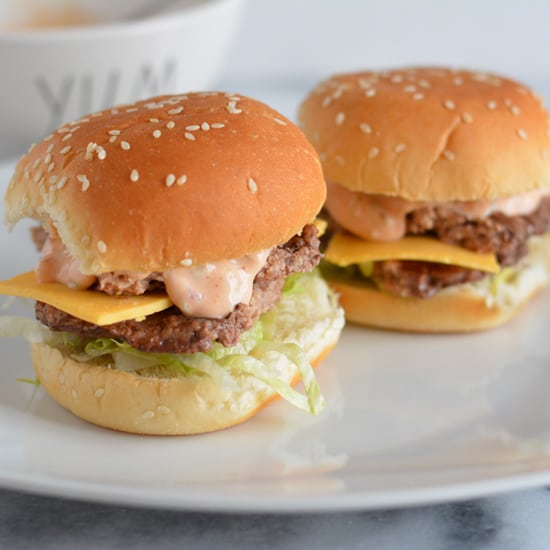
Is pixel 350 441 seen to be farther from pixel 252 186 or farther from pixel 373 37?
pixel 373 37

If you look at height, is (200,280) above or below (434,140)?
below

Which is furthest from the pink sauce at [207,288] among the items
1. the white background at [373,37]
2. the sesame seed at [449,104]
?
the white background at [373,37]

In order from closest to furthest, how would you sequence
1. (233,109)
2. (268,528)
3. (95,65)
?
1. (268,528)
2. (233,109)
3. (95,65)

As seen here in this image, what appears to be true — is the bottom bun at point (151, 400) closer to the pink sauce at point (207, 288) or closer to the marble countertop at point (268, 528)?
the pink sauce at point (207, 288)

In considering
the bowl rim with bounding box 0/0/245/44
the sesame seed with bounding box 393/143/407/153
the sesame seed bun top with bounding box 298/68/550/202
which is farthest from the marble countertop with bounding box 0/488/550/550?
the bowl rim with bounding box 0/0/245/44

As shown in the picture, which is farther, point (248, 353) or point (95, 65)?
point (95, 65)

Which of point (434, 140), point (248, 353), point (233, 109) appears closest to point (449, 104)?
point (434, 140)
